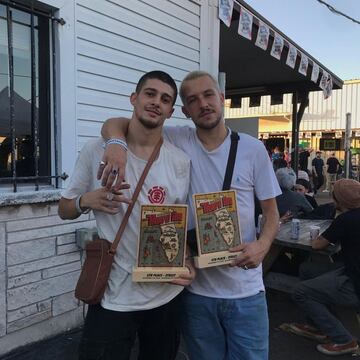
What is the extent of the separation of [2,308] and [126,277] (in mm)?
1781

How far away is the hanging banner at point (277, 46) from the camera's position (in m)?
6.37

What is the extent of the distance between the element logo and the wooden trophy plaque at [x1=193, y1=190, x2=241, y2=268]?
0.46 ft

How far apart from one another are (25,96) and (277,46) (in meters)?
4.19

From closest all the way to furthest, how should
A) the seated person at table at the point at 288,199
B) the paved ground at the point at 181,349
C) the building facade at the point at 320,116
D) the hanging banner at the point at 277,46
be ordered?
the paved ground at the point at 181,349, the seated person at table at the point at 288,199, the hanging banner at the point at 277,46, the building facade at the point at 320,116

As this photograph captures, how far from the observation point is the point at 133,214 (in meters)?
1.82

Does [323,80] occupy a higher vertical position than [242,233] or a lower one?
higher

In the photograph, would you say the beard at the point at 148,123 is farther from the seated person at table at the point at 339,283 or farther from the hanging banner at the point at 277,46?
the hanging banner at the point at 277,46

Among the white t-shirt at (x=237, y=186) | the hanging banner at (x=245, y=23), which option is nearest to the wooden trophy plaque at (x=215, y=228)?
the white t-shirt at (x=237, y=186)

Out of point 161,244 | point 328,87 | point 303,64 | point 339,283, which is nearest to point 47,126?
point 161,244

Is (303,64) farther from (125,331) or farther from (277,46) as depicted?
(125,331)

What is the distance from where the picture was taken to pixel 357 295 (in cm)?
339

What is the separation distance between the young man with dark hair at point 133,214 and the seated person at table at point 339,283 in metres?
1.93

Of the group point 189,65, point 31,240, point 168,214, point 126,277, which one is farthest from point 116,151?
point 189,65

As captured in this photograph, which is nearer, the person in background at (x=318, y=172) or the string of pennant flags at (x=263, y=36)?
the string of pennant flags at (x=263, y=36)
